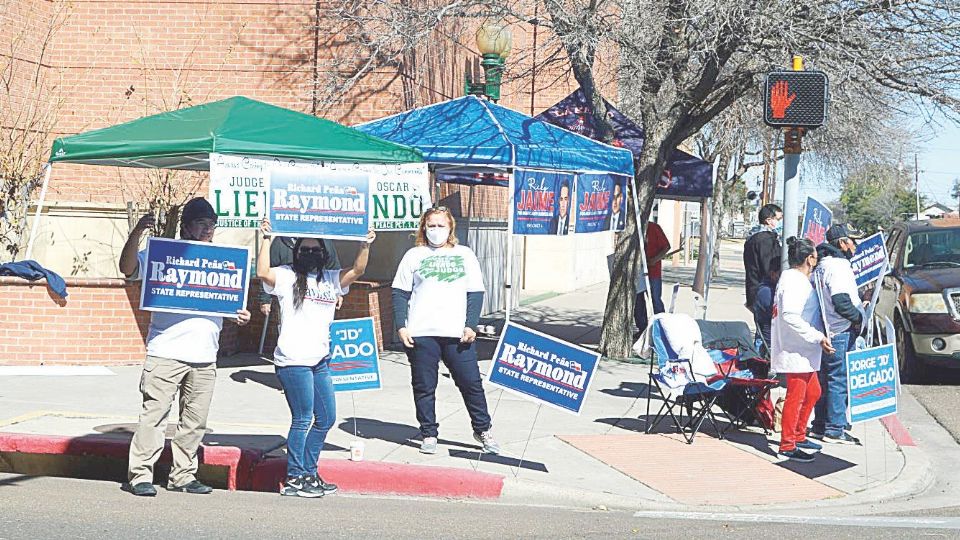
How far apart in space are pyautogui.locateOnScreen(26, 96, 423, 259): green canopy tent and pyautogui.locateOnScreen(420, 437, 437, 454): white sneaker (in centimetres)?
354

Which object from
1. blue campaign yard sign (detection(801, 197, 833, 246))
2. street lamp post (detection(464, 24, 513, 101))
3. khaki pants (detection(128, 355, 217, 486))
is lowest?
khaki pants (detection(128, 355, 217, 486))

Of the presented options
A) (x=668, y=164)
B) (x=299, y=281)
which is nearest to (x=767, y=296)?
(x=299, y=281)

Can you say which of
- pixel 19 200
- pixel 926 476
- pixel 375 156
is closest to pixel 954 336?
pixel 926 476

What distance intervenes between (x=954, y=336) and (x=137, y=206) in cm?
1023

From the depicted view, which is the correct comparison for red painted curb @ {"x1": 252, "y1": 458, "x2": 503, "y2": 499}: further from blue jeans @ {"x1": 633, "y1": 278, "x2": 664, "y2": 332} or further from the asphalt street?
blue jeans @ {"x1": 633, "y1": 278, "x2": 664, "y2": 332}

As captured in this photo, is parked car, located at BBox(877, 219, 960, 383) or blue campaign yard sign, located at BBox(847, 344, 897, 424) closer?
blue campaign yard sign, located at BBox(847, 344, 897, 424)

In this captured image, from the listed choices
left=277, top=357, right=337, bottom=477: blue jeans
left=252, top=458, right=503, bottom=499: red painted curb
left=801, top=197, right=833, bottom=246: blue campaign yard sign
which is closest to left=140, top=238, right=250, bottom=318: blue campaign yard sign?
left=277, top=357, right=337, bottom=477: blue jeans

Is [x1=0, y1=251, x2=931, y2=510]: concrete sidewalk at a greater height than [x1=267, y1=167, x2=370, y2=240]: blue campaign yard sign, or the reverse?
[x1=267, y1=167, x2=370, y2=240]: blue campaign yard sign

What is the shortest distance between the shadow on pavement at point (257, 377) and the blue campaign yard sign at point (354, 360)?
284 centimetres

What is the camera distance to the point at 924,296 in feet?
45.3

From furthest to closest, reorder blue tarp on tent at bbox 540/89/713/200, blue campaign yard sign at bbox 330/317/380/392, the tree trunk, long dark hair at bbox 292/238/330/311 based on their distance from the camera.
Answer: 1. blue tarp on tent at bbox 540/89/713/200
2. the tree trunk
3. blue campaign yard sign at bbox 330/317/380/392
4. long dark hair at bbox 292/238/330/311

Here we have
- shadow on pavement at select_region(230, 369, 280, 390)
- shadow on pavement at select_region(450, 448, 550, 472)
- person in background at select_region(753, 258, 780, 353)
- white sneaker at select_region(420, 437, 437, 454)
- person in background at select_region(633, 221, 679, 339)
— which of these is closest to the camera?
shadow on pavement at select_region(450, 448, 550, 472)

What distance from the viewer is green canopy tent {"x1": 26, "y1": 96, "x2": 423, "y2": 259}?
1098 centimetres

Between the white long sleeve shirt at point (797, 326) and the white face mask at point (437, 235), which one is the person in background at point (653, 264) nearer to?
the white long sleeve shirt at point (797, 326)
